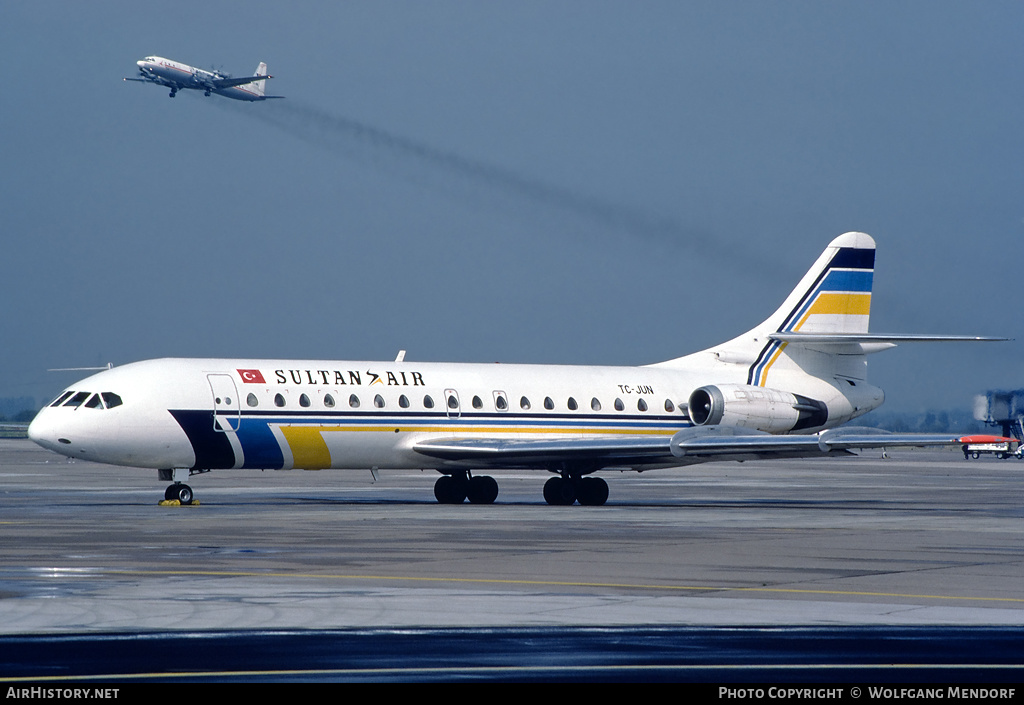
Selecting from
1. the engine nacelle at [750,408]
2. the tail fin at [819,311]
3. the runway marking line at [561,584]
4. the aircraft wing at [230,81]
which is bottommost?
the runway marking line at [561,584]

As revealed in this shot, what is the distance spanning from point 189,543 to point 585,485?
15.9m

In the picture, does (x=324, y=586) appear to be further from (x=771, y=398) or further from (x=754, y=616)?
(x=771, y=398)

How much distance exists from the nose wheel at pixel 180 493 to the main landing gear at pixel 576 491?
363 inches

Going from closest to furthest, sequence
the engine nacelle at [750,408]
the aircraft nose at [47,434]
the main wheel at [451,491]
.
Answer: the aircraft nose at [47,434] → the main wheel at [451,491] → the engine nacelle at [750,408]

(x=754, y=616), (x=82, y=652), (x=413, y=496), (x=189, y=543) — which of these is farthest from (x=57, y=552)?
(x=413, y=496)

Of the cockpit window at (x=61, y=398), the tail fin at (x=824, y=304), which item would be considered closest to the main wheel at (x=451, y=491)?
the tail fin at (x=824, y=304)

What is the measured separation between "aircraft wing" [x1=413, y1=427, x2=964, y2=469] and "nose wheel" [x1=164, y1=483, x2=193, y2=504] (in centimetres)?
564

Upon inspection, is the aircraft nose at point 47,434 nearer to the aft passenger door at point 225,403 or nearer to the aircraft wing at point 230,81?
the aft passenger door at point 225,403

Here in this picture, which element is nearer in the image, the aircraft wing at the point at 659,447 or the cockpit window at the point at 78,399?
the cockpit window at the point at 78,399

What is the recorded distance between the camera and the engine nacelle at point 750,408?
126 ft

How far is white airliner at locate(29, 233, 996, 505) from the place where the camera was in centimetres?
3266

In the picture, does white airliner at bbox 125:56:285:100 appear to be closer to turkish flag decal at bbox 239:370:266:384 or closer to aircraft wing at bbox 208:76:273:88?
aircraft wing at bbox 208:76:273:88

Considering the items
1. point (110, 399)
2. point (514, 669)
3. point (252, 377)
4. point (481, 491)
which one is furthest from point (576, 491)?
point (514, 669)

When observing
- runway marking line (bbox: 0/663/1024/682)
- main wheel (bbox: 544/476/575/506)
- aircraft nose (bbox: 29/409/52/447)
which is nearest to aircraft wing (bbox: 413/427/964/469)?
main wheel (bbox: 544/476/575/506)
